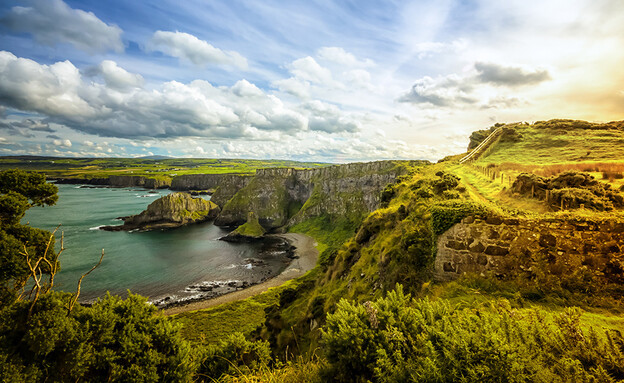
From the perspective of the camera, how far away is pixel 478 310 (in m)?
8.03

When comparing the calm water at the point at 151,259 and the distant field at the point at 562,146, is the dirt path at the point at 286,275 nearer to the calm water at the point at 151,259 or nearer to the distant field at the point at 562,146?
the calm water at the point at 151,259

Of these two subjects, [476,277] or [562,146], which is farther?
[562,146]

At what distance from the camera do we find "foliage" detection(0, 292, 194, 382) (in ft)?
43.8

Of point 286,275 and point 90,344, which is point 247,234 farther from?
point 90,344

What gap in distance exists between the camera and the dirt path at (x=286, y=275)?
47.5 meters

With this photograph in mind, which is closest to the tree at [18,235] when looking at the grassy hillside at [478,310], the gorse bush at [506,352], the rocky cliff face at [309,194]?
the grassy hillside at [478,310]

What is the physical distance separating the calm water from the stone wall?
5163cm

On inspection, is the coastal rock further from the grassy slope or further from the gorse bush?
the gorse bush

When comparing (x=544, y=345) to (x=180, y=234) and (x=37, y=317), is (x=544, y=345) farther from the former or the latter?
(x=180, y=234)

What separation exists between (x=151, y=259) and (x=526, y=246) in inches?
3261

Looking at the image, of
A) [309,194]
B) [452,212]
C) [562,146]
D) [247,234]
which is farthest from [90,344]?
[309,194]

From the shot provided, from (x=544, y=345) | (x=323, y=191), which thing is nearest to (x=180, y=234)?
(x=323, y=191)

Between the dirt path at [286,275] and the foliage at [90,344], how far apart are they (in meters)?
23.4

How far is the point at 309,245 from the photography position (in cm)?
8694
